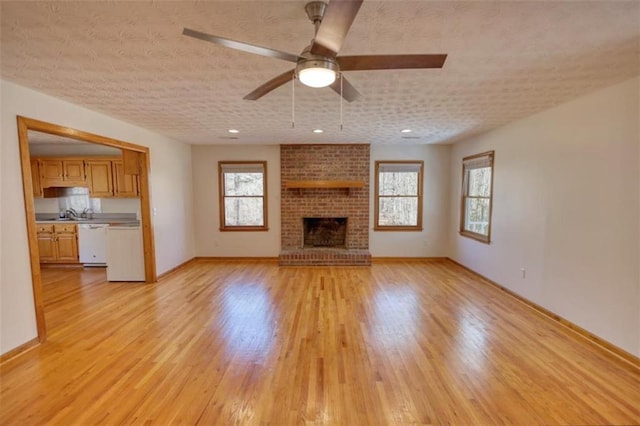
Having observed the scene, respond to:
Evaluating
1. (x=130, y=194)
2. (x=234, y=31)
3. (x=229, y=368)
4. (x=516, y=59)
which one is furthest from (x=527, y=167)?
(x=130, y=194)

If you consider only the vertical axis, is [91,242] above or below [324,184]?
below

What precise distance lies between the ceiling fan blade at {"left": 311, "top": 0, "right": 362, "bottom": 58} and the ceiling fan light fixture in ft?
0.14

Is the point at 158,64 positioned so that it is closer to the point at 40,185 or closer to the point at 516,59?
the point at 516,59

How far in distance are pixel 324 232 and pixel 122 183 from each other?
4.01 m

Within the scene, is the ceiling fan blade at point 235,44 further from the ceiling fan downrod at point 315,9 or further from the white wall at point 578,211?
the white wall at point 578,211

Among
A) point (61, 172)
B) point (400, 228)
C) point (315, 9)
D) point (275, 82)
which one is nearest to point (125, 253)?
point (61, 172)

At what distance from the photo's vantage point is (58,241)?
5.32m

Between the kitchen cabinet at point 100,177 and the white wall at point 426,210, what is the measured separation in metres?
5.04

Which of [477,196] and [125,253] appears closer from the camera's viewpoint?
[125,253]

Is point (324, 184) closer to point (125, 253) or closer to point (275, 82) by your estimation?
point (125, 253)

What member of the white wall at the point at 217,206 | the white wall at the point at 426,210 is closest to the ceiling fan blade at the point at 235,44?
the white wall at the point at 217,206

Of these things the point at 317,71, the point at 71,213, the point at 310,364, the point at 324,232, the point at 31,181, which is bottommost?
the point at 310,364

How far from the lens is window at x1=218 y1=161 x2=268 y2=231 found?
5.95 m

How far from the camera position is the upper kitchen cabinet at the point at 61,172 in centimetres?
532
